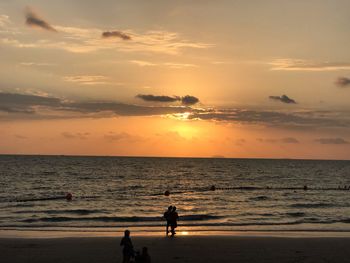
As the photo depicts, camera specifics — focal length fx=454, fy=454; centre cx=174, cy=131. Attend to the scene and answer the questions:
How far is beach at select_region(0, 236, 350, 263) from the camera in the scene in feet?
65.4

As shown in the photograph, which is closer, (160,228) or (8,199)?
(160,228)

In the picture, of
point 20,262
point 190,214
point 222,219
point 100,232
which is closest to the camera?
point 20,262

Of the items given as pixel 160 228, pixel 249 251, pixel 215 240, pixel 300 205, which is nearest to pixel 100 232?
pixel 160 228

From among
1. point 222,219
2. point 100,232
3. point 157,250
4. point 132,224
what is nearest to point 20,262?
point 157,250

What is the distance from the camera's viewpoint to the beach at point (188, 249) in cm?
1992

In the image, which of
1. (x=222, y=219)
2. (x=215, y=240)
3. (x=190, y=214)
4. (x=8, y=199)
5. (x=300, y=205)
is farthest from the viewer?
(x=8, y=199)

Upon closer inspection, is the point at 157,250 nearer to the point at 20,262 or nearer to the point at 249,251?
the point at 249,251

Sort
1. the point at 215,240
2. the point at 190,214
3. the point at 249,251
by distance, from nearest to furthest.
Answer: the point at 249,251 → the point at 215,240 → the point at 190,214

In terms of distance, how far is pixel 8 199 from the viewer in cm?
5347

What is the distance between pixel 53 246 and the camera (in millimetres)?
22703

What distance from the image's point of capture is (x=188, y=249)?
2177 centimetres

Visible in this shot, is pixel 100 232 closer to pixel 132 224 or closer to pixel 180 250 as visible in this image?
pixel 132 224

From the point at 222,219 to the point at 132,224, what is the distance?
25.0 ft

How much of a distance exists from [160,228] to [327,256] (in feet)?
42.5
